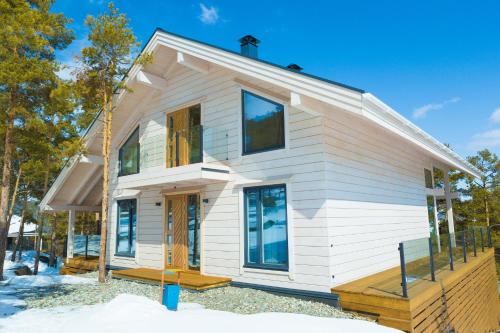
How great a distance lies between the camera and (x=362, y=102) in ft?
21.3

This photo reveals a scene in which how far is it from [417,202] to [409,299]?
760cm

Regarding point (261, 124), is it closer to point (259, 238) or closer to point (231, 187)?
point (231, 187)

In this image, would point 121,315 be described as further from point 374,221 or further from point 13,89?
point 13,89

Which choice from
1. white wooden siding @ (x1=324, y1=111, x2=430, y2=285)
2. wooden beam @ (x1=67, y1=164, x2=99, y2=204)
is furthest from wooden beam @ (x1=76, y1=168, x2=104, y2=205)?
white wooden siding @ (x1=324, y1=111, x2=430, y2=285)

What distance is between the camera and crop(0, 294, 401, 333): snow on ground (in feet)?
17.9

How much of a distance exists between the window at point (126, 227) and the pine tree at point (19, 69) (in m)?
3.82

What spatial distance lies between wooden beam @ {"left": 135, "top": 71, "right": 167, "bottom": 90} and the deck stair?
6.70m

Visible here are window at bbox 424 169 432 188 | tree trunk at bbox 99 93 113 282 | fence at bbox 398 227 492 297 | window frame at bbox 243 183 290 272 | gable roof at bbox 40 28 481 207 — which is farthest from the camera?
window at bbox 424 169 432 188

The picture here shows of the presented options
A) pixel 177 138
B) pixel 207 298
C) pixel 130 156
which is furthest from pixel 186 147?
pixel 207 298

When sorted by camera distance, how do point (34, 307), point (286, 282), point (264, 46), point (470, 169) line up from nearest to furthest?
point (34, 307) → point (286, 282) → point (264, 46) → point (470, 169)

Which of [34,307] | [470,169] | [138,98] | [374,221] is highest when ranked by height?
[138,98]

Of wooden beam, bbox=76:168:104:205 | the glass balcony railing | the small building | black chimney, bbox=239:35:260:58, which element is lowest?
the small building

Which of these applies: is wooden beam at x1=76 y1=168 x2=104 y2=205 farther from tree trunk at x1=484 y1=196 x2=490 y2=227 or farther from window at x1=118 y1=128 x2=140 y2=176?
tree trunk at x1=484 y1=196 x2=490 y2=227

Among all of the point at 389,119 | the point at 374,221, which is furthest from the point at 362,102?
the point at 374,221
